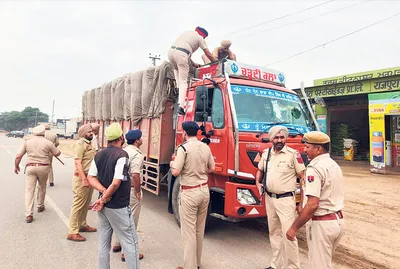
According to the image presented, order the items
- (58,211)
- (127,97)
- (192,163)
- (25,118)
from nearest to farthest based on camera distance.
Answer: (192,163)
(58,211)
(127,97)
(25,118)

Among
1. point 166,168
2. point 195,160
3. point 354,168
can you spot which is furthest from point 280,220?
point 354,168

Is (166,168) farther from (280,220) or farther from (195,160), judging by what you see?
(280,220)

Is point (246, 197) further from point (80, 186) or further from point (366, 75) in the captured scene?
point (366, 75)

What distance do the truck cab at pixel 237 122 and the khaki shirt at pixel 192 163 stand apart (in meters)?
0.61

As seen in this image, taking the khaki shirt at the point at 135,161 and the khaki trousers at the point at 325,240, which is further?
the khaki shirt at the point at 135,161

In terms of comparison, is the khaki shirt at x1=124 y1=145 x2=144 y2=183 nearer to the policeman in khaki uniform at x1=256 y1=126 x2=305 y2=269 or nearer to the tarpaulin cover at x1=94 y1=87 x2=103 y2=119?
the policeman in khaki uniform at x1=256 y1=126 x2=305 y2=269

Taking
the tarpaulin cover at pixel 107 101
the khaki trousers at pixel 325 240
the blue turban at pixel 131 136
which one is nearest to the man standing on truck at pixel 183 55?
the blue turban at pixel 131 136

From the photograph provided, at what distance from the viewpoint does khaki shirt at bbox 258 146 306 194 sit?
3.13 meters

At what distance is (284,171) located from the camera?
3.15 meters

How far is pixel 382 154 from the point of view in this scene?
36.8 ft

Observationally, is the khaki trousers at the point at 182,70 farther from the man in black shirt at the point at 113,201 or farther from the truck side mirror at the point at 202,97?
the man in black shirt at the point at 113,201

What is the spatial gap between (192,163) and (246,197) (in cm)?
99

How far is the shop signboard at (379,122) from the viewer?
10992 millimetres

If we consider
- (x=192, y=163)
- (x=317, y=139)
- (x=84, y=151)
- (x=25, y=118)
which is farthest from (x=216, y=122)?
(x=25, y=118)
